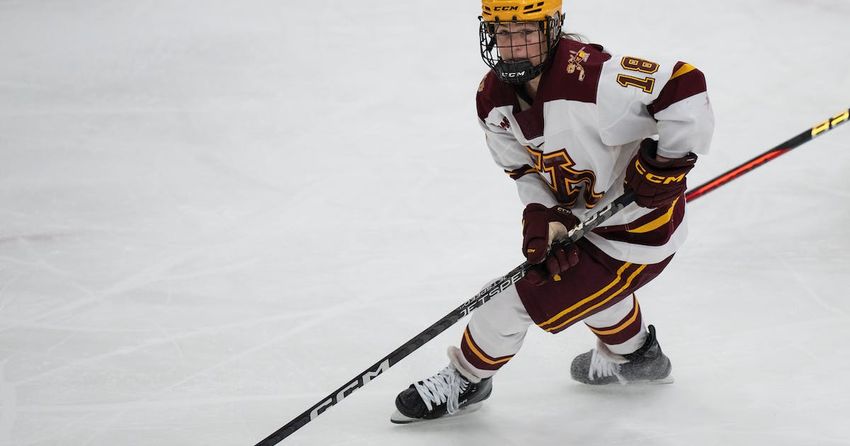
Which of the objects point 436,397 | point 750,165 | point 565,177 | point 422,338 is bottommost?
point 436,397

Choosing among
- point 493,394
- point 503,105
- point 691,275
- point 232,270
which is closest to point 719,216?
point 691,275

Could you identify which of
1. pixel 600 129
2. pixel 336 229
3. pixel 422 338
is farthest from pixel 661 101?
pixel 336 229

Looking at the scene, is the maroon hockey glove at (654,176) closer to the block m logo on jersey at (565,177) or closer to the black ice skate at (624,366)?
the block m logo on jersey at (565,177)

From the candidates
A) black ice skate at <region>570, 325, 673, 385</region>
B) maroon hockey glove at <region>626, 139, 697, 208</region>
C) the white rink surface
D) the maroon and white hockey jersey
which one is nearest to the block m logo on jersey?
the maroon and white hockey jersey

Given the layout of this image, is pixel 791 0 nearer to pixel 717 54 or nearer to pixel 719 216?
pixel 717 54

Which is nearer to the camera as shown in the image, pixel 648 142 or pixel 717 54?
pixel 648 142

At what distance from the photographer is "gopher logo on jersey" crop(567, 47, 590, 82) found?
1.91 metres

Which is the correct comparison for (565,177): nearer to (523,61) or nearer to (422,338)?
(523,61)

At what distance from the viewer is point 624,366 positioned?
236 centimetres

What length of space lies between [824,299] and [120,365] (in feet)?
6.67

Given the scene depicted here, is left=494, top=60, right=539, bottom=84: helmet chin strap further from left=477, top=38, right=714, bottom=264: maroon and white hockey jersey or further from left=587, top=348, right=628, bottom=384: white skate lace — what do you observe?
left=587, top=348, right=628, bottom=384: white skate lace

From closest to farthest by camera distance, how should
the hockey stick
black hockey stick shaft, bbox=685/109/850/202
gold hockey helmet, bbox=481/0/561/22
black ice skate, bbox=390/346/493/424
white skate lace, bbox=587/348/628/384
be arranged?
gold hockey helmet, bbox=481/0/561/22
the hockey stick
black ice skate, bbox=390/346/493/424
white skate lace, bbox=587/348/628/384
black hockey stick shaft, bbox=685/109/850/202

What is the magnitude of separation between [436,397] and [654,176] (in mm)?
780

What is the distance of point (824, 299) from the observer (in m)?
2.71
